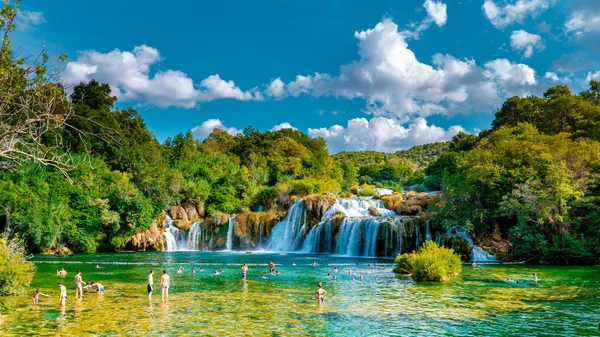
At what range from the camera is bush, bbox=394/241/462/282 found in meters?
25.7

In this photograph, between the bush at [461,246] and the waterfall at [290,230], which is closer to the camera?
the bush at [461,246]

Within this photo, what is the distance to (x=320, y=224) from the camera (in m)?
49.4

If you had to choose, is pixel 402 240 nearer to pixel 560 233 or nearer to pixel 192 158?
pixel 560 233

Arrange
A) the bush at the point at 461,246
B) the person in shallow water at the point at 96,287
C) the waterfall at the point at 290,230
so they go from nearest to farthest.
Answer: the person in shallow water at the point at 96,287 → the bush at the point at 461,246 → the waterfall at the point at 290,230

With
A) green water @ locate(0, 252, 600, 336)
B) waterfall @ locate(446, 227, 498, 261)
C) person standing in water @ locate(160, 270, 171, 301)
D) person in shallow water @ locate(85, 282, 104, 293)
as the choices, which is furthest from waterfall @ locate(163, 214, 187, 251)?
person standing in water @ locate(160, 270, 171, 301)

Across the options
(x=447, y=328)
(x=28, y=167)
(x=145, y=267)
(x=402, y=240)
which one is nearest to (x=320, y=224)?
(x=402, y=240)

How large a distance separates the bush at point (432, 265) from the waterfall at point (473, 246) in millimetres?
11003

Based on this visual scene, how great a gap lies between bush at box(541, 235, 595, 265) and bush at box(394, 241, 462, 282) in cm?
1116

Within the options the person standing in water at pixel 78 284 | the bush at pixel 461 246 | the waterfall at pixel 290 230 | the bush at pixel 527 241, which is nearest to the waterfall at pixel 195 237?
the waterfall at pixel 290 230

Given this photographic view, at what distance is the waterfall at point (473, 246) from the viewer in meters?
38.0

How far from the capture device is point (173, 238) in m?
55.6

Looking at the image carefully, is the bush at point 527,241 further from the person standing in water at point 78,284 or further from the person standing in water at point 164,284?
the person standing in water at point 78,284

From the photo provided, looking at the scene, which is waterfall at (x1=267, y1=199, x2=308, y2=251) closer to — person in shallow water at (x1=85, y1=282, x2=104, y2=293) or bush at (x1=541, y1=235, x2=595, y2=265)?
bush at (x1=541, y1=235, x2=595, y2=265)

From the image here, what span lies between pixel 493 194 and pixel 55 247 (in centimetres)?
4386
